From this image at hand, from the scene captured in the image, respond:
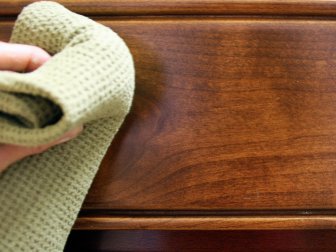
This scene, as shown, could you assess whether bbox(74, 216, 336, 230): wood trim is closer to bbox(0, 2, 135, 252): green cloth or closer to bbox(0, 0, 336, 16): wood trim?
bbox(0, 2, 135, 252): green cloth

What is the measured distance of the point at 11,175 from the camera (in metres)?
Result: 0.32

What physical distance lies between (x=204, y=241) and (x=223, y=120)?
0.14 m

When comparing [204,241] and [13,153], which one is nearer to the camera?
[13,153]

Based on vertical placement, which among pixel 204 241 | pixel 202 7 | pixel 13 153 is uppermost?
pixel 202 7

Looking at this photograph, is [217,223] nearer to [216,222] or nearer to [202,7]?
[216,222]

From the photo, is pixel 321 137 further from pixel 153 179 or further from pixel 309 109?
pixel 153 179

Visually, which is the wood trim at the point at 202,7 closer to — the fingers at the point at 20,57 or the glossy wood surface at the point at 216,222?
the fingers at the point at 20,57

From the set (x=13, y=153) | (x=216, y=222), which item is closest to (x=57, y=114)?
(x=13, y=153)

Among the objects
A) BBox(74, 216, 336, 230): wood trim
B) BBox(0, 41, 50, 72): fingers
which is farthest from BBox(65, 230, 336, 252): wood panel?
BBox(0, 41, 50, 72): fingers

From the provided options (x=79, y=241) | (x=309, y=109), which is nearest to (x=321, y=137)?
(x=309, y=109)

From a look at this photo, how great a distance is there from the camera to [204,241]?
44cm

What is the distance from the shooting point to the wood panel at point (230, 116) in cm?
36

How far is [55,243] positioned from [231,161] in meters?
0.15

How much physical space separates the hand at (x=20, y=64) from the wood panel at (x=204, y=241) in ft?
0.45
